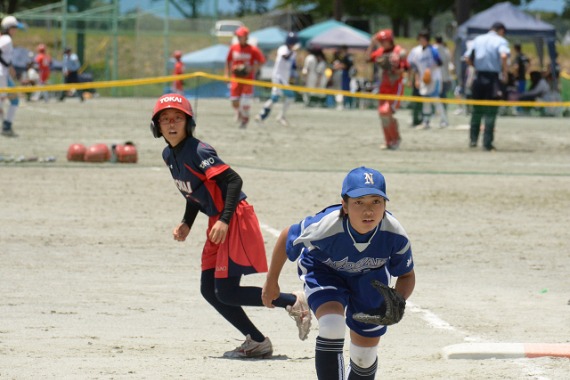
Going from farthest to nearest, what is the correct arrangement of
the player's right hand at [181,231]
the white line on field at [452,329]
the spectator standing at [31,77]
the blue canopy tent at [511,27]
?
1. the spectator standing at [31,77]
2. the blue canopy tent at [511,27]
3. the player's right hand at [181,231]
4. the white line on field at [452,329]

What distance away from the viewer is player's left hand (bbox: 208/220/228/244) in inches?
248

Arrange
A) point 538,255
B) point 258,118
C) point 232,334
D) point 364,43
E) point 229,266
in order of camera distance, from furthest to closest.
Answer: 1. point 364,43
2. point 258,118
3. point 538,255
4. point 232,334
5. point 229,266

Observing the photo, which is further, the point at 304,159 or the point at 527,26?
the point at 527,26

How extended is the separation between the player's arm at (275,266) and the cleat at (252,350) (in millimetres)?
939

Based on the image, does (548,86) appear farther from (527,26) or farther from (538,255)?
(538,255)

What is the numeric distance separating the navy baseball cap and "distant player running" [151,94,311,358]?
1.46 meters

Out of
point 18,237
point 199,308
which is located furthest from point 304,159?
point 199,308

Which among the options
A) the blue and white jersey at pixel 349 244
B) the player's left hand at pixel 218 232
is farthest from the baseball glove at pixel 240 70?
the blue and white jersey at pixel 349 244

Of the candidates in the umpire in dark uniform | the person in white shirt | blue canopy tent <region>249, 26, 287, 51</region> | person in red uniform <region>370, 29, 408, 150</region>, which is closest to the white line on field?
person in red uniform <region>370, 29, 408, 150</region>

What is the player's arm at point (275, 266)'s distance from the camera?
211 inches

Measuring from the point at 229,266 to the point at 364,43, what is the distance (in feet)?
109

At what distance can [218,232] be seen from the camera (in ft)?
20.7

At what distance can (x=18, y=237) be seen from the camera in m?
10.9

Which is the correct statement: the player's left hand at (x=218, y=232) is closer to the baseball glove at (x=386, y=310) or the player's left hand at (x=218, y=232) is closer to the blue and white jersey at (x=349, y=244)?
the blue and white jersey at (x=349, y=244)
